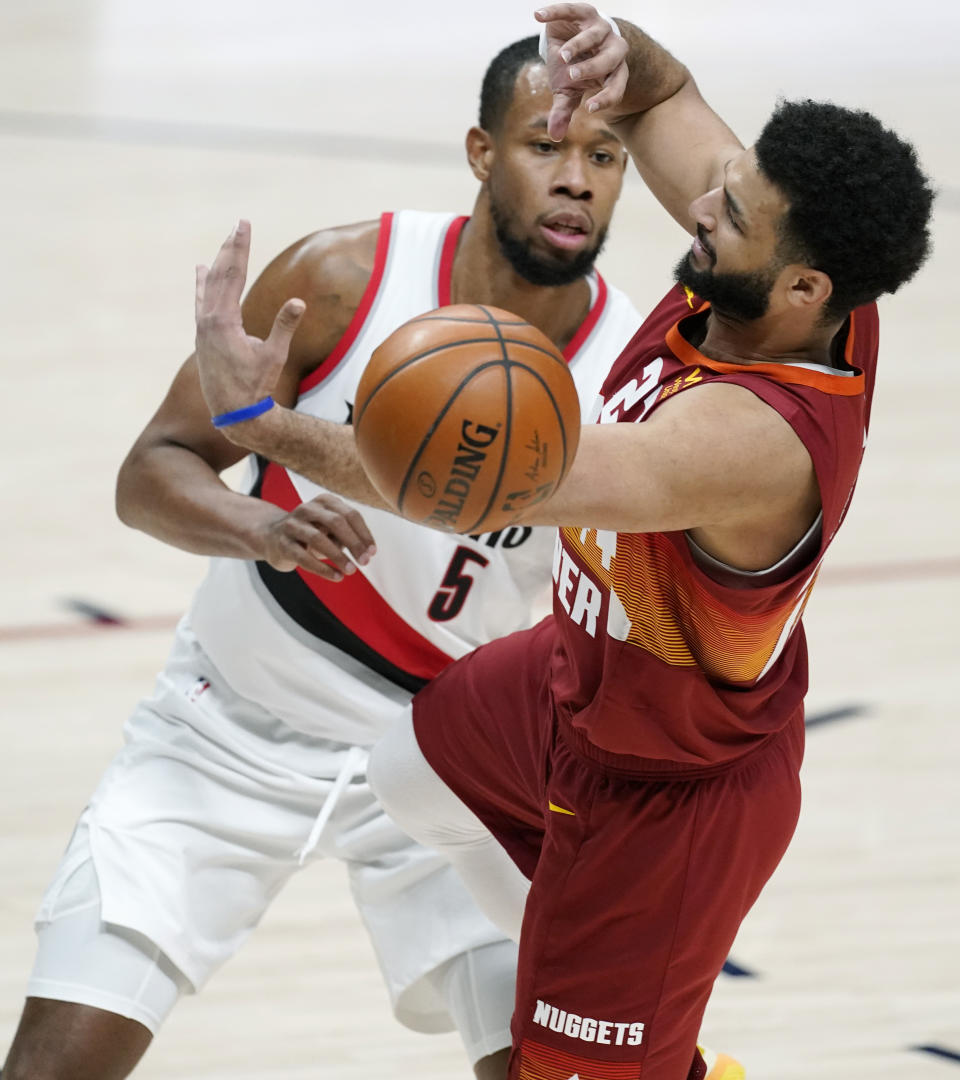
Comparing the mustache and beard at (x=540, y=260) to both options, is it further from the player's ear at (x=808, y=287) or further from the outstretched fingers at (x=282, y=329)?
the outstretched fingers at (x=282, y=329)

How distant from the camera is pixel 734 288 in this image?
2.90 meters

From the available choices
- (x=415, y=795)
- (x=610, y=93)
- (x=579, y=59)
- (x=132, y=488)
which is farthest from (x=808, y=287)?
(x=132, y=488)

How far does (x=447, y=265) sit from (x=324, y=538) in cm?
108

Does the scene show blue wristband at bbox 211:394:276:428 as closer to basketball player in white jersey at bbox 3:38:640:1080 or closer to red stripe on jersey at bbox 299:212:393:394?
basketball player in white jersey at bbox 3:38:640:1080

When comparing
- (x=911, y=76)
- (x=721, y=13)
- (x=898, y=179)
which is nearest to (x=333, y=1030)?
(x=898, y=179)

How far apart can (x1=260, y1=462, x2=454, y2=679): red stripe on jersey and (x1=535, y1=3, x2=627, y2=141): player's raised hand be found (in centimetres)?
106

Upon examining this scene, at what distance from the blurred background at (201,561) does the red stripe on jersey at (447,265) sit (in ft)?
6.45

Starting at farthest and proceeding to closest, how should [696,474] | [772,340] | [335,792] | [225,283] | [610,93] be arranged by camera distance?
1. [335,792]
2. [610,93]
3. [772,340]
4. [225,283]
5. [696,474]

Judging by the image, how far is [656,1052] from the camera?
10.6ft

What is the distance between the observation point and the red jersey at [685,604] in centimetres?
287

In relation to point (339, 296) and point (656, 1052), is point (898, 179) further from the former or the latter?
point (656, 1052)

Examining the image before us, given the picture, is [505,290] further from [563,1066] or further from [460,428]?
[563,1066]

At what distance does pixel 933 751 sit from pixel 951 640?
83cm

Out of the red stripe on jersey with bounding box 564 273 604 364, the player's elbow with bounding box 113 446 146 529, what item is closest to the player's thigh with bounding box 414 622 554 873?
the red stripe on jersey with bounding box 564 273 604 364
